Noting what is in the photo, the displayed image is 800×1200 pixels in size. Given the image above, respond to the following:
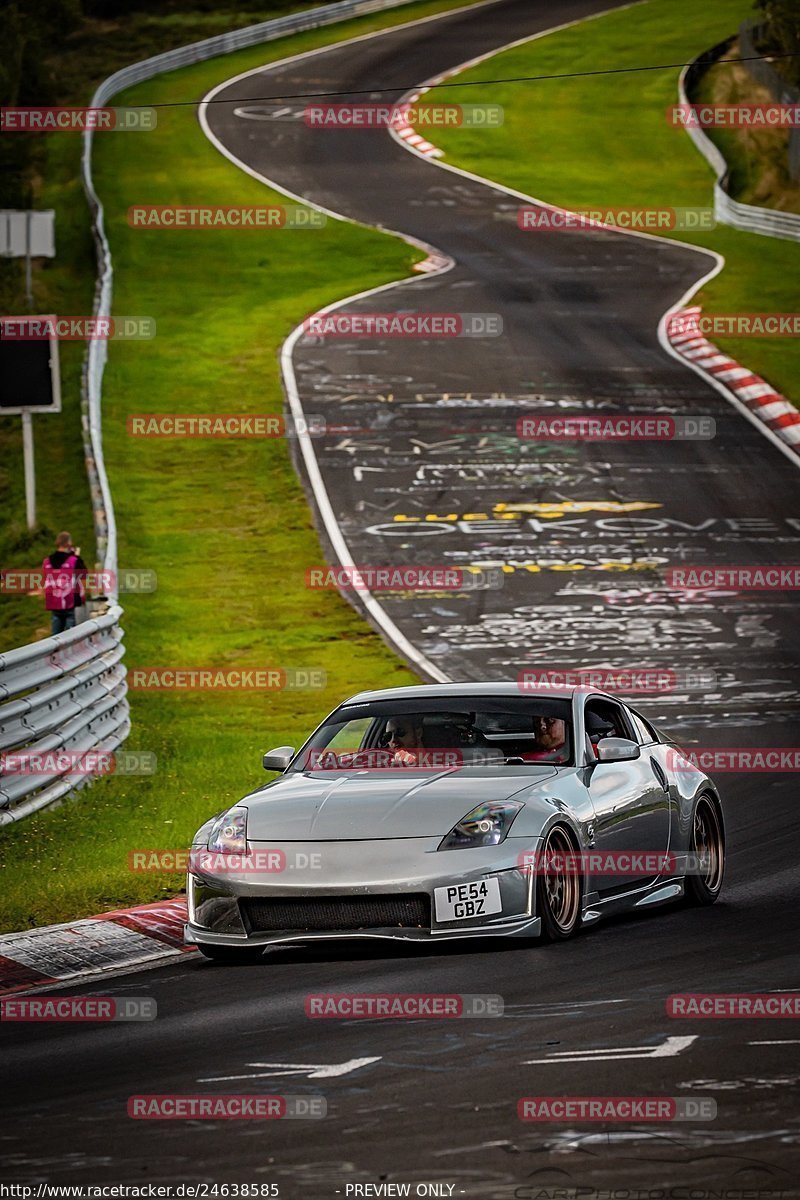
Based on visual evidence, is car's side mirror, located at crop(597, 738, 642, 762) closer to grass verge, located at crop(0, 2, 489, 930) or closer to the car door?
the car door

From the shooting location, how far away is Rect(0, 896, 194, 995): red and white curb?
940cm

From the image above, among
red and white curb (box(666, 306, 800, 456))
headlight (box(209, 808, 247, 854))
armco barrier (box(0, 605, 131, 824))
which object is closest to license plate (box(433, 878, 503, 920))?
headlight (box(209, 808, 247, 854))

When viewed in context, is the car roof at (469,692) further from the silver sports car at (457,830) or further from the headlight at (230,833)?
the headlight at (230,833)

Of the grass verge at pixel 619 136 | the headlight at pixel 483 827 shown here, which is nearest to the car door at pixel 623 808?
the headlight at pixel 483 827

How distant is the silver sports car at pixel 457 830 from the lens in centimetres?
891

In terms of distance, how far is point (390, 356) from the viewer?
117 ft

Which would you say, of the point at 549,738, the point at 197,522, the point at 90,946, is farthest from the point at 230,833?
the point at 197,522

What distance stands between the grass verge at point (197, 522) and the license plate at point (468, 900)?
2.58m

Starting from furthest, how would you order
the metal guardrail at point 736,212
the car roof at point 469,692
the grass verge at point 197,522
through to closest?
the metal guardrail at point 736,212 → the grass verge at point 197,522 → the car roof at point 469,692

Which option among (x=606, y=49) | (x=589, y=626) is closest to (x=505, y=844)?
(x=589, y=626)

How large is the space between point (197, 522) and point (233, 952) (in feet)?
63.4

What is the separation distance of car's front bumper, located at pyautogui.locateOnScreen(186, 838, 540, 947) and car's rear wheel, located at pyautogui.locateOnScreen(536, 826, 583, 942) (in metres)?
0.11

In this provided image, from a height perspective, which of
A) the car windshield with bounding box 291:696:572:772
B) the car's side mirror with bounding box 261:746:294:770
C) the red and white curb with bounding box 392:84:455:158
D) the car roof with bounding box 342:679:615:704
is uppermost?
the car roof with bounding box 342:679:615:704

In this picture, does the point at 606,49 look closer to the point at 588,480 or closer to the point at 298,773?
the point at 588,480
